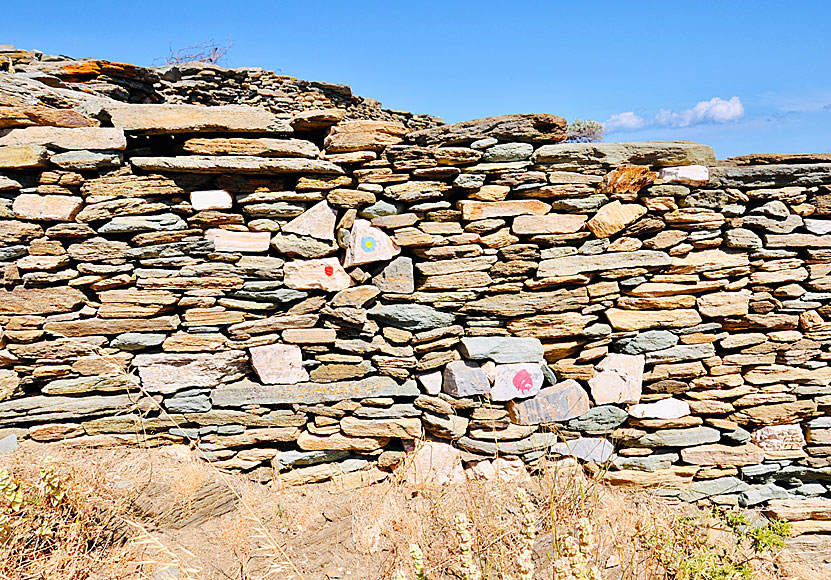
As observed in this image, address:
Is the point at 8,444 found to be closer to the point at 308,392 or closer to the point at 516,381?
the point at 308,392

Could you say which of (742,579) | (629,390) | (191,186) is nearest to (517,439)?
(629,390)

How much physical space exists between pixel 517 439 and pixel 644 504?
1.09 meters

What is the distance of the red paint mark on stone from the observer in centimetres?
385

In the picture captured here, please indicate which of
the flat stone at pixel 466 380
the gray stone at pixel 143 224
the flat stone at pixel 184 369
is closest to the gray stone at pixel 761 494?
the flat stone at pixel 466 380

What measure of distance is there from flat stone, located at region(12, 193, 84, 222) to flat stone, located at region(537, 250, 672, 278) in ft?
10.2

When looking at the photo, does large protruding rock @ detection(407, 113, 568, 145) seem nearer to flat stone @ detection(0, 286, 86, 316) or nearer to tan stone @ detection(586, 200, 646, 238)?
tan stone @ detection(586, 200, 646, 238)

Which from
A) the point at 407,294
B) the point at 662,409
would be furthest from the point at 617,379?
the point at 407,294

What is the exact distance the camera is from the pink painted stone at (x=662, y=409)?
4.04 meters

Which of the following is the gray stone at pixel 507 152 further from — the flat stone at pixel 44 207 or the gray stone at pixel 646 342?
the flat stone at pixel 44 207

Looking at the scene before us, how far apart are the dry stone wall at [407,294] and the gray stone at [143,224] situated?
0.02 metres

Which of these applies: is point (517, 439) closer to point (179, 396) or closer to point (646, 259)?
point (646, 259)

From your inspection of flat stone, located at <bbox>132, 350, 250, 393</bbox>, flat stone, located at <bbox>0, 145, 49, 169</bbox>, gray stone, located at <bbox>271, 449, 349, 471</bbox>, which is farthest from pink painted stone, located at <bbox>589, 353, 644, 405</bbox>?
flat stone, located at <bbox>0, 145, 49, 169</bbox>

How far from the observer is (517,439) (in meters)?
3.89

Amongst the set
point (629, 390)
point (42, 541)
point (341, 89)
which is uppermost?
point (341, 89)
